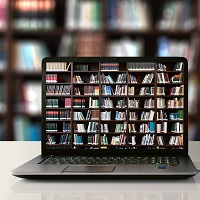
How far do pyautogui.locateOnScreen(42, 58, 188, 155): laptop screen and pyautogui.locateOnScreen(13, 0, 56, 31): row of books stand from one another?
200 cm

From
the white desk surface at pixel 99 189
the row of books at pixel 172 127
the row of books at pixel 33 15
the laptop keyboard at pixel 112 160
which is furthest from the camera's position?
the row of books at pixel 33 15

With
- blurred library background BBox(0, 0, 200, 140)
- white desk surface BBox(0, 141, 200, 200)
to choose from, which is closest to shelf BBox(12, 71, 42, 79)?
blurred library background BBox(0, 0, 200, 140)

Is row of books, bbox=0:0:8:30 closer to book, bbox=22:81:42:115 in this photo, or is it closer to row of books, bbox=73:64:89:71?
book, bbox=22:81:42:115

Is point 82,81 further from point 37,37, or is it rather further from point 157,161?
point 37,37

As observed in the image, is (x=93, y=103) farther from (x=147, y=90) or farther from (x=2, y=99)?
(x=2, y=99)

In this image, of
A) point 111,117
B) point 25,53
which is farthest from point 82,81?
point 25,53

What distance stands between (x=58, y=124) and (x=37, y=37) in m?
2.13

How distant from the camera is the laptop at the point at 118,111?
0.85 metres

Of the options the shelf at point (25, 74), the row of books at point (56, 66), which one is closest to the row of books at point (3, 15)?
the shelf at point (25, 74)

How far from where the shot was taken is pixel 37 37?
2.92m

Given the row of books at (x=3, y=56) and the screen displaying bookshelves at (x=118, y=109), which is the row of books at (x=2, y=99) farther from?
the screen displaying bookshelves at (x=118, y=109)

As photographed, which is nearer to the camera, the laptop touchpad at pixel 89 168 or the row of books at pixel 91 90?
the laptop touchpad at pixel 89 168

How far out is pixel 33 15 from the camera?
110 inches

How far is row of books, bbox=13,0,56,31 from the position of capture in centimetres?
280
